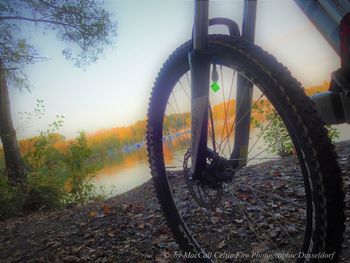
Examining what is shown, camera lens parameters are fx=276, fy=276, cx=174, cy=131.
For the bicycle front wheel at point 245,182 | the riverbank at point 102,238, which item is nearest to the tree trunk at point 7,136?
the riverbank at point 102,238

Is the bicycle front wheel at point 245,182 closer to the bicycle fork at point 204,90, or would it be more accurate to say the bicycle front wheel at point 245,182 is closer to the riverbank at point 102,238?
the bicycle fork at point 204,90

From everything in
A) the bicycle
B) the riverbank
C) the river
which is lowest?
the river

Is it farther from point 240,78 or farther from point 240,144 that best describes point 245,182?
point 240,78

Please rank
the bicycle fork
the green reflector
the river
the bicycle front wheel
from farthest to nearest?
1. the river
2. the green reflector
3. the bicycle fork
4. the bicycle front wheel

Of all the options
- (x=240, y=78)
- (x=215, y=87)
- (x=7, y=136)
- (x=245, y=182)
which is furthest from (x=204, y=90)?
(x=7, y=136)

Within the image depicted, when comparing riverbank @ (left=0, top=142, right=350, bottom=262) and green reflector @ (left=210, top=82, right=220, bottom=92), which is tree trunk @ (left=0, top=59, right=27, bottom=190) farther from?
green reflector @ (left=210, top=82, right=220, bottom=92)

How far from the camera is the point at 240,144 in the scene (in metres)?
2.03

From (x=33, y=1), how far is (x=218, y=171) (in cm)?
1053

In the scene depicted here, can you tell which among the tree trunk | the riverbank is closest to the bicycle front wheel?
the riverbank

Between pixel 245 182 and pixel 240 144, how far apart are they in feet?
1.03

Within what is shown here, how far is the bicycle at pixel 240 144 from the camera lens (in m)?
1.16

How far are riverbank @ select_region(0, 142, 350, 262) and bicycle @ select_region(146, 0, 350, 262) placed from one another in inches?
18.5

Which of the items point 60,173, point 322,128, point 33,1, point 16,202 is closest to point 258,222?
point 322,128

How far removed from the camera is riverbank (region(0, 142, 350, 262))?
2863 mm
